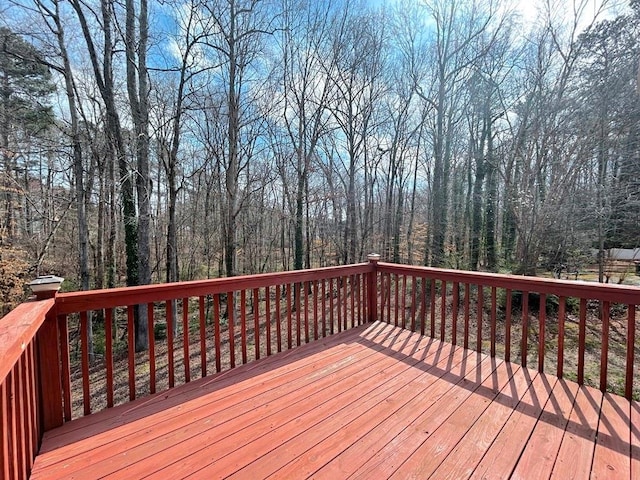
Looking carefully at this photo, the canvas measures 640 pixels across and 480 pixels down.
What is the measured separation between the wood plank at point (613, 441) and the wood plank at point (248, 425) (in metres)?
1.21

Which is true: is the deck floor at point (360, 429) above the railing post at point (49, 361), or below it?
below

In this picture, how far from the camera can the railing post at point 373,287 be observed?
12.6ft

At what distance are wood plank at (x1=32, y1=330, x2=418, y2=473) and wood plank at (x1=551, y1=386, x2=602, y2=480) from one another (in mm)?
1312

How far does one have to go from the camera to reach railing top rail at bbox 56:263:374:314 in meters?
1.87

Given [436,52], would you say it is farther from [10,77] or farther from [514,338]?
[10,77]

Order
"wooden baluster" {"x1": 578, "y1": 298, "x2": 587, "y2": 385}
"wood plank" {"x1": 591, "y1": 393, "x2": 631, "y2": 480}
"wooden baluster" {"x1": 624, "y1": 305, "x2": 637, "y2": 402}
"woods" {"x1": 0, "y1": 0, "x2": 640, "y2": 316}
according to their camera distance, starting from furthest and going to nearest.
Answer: "woods" {"x1": 0, "y1": 0, "x2": 640, "y2": 316}, "wooden baluster" {"x1": 578, "y1": 298, "x2": 587, "y2": 385}, "wooden baluster" {"x1": 624, "y1": 305, "x2": 637, "y2": 402}, "wood plank" {"x1": 591, "y1": 393, "x2": 631, "y2": 480}

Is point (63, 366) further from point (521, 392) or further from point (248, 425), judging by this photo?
point (521, 392)

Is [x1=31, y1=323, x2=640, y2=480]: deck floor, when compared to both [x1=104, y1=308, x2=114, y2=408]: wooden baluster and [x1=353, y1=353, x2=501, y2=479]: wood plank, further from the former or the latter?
[x1=104, y1=308, x2=114, y2=408]: wooden baluster

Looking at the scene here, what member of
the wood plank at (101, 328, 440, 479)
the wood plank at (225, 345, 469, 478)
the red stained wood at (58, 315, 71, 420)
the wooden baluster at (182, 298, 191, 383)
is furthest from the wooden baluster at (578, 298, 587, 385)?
the red stained wood at (58, 315, 71, 420)

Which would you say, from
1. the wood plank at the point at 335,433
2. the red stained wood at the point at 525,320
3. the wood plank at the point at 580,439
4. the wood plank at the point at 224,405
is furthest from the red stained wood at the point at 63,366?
the red stained wood at the point at 525,320

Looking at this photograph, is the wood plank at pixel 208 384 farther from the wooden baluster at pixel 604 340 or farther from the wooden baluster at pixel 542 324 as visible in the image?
the wooden baluster at pixel 604 340

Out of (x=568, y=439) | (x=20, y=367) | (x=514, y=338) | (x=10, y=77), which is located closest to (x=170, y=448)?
(x=20, y=367)

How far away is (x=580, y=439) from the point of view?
5.55ft

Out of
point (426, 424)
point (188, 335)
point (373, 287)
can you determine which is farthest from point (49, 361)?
point (373, 287)
